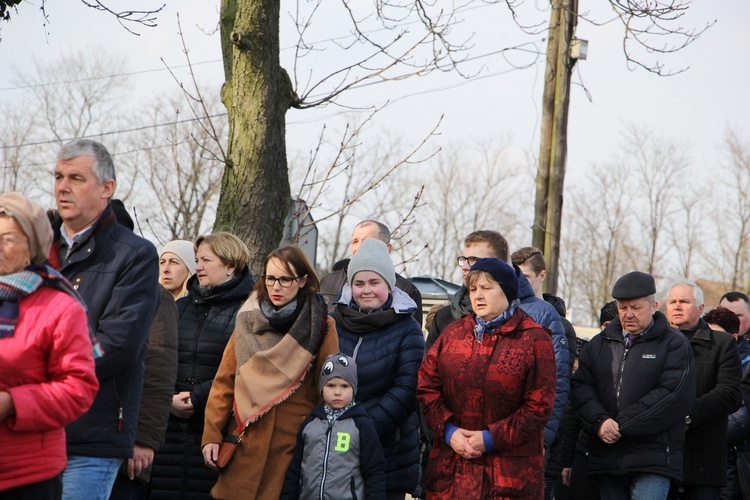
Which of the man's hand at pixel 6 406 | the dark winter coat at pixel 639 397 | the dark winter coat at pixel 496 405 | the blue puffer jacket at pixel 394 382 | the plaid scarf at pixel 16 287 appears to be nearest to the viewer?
the man's hand at pixel 6 406

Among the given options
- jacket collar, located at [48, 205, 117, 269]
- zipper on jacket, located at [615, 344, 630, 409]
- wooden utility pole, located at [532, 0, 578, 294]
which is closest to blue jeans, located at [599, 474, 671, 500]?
zipper on jacket, located at [615, 344, 630, 409]

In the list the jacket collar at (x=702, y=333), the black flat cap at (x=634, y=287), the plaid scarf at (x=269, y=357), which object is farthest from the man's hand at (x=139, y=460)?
the jacket collar at (x=702, y=333)

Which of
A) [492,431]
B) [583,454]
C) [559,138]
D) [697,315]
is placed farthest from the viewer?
[559,138]

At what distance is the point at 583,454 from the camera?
21.9ft

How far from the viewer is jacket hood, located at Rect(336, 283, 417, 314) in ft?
18.6

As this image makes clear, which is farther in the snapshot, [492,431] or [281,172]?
[281,172]

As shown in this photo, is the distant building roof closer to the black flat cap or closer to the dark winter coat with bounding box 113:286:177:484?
the black flat cap

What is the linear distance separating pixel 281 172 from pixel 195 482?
2882 millimetres

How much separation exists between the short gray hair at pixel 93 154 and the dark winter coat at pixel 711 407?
4.76 m

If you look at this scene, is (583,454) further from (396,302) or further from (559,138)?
(559,138)

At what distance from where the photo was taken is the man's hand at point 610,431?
612cm

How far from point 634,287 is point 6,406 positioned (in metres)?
4.42

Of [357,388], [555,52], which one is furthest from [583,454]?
[555,52]

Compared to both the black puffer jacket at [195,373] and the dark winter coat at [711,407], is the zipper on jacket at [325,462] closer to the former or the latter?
the black puffer jacket at [195,373]
